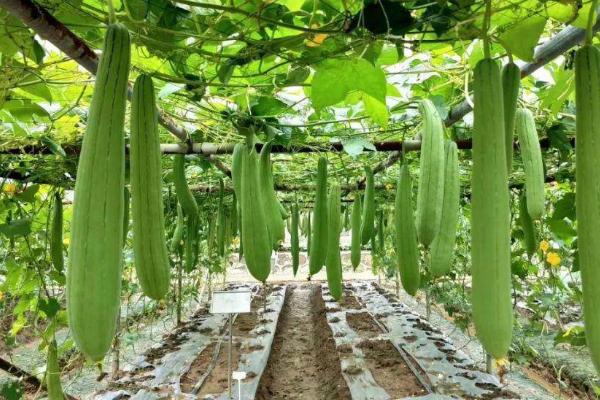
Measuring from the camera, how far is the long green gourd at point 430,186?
1435 mm

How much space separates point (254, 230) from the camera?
158cm

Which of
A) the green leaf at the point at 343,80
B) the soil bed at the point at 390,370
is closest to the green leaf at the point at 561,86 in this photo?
the green leaf at the point at 343,80

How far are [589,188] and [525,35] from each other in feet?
2.44

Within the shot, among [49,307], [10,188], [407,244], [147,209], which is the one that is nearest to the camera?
[147,209]

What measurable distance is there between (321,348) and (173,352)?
2805mm

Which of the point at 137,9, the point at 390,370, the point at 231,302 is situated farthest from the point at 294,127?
the point at 390,370

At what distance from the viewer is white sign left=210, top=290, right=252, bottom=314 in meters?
5.80

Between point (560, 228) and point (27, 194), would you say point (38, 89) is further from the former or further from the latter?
point (560, 228)

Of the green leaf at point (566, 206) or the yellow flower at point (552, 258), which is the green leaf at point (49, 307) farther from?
the yellow flower at point (552, 258)

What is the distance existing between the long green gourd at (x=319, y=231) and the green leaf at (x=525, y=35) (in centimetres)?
108

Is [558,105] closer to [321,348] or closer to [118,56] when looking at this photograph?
[118,56]

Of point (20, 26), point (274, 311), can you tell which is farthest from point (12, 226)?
point (274, 311)

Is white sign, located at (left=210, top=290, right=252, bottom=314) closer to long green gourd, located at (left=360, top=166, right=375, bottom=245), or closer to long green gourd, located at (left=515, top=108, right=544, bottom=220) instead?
long green gourd, located at (left=360, top=166, right=375, bottom=245)

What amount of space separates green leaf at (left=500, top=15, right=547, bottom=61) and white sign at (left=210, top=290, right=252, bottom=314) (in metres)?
4.77
